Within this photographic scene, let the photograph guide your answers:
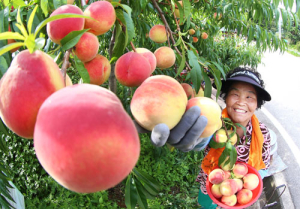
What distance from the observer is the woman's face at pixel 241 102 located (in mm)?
1724

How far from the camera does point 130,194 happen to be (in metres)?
1.02

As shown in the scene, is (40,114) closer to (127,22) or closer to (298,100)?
(127,22)

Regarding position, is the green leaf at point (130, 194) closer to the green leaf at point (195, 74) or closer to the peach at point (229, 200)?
the green leaf at point (195, 74)

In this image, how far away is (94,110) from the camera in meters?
0.38

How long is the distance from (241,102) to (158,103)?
1230mm

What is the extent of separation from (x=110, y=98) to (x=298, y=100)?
22.3ft

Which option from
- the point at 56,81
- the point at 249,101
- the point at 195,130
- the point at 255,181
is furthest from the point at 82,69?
the point at 255,181

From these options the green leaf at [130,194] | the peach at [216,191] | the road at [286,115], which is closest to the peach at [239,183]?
the peach at [216,191]

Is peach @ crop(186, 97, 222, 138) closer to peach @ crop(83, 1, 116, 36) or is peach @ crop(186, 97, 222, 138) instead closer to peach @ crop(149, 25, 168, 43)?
peach @ crop(83, 1, 116, 36)

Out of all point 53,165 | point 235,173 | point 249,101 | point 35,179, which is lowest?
point 35,179

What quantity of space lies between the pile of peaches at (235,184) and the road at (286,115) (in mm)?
1234

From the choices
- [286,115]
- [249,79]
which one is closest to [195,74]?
[249,79]

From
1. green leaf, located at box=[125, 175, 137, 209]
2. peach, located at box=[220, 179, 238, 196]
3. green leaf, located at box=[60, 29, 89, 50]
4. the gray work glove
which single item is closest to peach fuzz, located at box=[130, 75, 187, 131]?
the gray work glove

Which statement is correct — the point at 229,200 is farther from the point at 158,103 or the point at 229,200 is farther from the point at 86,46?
the point at 86,46
